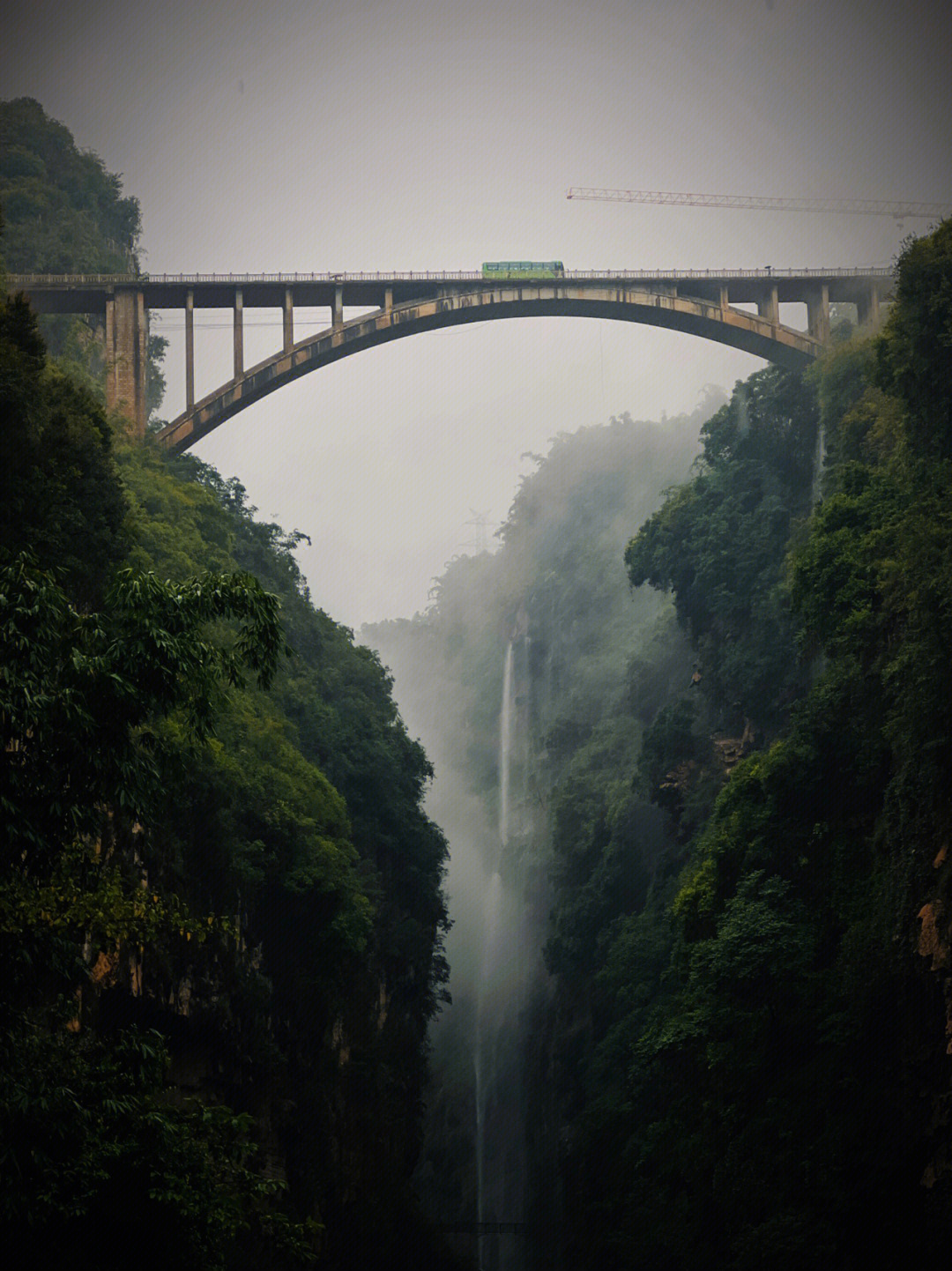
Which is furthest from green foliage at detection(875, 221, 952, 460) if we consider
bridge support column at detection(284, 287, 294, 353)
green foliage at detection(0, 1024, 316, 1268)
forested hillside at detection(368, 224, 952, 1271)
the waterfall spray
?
the waterfall spray

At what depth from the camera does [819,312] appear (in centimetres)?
3784

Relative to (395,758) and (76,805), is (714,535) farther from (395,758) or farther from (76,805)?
(76,805)

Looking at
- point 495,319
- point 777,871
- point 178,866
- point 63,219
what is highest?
point 63,219

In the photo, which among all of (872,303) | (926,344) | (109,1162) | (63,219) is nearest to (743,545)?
(872,303)

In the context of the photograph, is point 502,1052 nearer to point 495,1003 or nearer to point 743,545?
point 495,1003

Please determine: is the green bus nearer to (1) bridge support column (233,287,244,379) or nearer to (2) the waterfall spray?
(1) bridge support column (233,287,244,379)

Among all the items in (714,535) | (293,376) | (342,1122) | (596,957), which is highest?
(293,376)

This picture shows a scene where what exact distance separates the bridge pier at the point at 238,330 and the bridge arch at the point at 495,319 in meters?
0.23

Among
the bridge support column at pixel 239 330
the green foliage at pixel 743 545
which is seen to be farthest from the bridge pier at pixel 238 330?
the green foliage at pixel 743 545

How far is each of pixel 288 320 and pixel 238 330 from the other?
1.23m

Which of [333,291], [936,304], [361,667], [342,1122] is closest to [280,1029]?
[342,1122]

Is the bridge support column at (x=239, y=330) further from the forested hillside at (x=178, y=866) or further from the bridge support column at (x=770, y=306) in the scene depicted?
the bridge support column at (x=770, y=306)

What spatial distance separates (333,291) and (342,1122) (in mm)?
19504

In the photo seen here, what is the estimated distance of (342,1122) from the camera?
26.9 m
